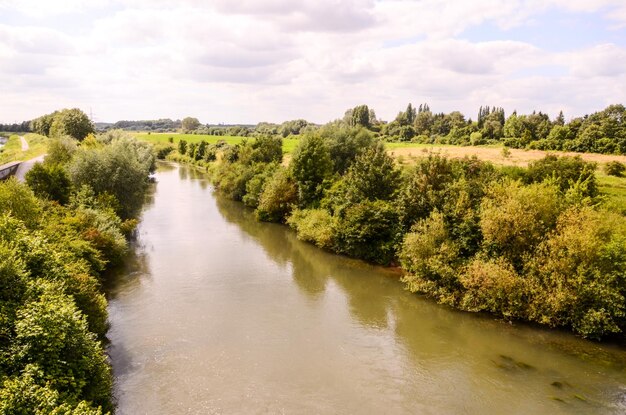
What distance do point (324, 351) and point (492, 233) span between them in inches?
509

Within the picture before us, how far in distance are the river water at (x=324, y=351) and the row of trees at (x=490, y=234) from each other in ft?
4.98

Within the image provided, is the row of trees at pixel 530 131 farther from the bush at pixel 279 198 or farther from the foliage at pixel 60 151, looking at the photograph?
the foliage at pixel 60 151

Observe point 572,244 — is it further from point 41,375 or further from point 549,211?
point 41,375

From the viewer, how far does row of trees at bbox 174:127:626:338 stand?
74.9 ft

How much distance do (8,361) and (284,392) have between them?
1052 cm

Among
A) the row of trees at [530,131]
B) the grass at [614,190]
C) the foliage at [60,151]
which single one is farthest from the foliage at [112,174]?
the row of trees at [530,131]

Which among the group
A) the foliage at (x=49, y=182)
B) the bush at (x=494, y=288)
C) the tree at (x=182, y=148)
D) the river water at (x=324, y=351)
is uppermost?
the tree at (x=182, y=148)

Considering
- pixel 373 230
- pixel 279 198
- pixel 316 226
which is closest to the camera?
pixel 373 230

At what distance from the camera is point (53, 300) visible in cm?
1538

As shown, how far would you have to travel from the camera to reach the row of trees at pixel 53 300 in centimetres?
1291

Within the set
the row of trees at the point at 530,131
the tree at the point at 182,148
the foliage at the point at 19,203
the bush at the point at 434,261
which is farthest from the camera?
the tree at the point at 182,148

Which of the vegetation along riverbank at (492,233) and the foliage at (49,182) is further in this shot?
the foliage at (49,182)

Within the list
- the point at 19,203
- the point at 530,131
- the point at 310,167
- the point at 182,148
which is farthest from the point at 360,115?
the point at 19,203

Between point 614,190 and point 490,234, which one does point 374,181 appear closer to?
point 490,234
